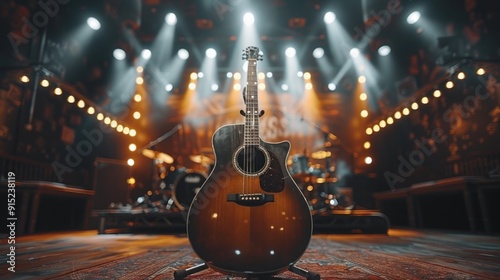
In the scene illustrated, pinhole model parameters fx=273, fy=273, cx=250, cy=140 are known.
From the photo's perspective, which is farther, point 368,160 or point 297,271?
point 368,160

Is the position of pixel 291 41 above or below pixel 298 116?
above

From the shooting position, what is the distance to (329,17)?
6430 millimetres

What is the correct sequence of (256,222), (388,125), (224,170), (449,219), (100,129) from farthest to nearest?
(388,125), (100,129), (449,219), (224,170), (256,222)

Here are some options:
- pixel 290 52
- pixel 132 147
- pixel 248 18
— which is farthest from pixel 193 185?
pixel 290 52

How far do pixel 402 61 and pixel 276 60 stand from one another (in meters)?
3.11

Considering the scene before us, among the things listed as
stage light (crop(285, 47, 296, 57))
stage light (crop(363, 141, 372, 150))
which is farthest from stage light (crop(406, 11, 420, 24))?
stage light (crop(363, 141, 372, 150))

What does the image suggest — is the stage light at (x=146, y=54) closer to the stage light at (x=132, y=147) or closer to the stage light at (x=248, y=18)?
the stage light at (x=132, y=147)

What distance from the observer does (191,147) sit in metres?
7.39

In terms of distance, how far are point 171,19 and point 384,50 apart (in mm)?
5247

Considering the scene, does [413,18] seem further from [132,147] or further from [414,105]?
[132,147]

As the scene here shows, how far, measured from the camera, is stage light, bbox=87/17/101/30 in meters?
5.76

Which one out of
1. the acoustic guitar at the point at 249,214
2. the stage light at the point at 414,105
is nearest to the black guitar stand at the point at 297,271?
the acoustic guitar at the point at 249,214

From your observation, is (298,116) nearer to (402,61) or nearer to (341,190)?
(341,190)

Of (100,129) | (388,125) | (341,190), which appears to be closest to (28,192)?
(100,129)
